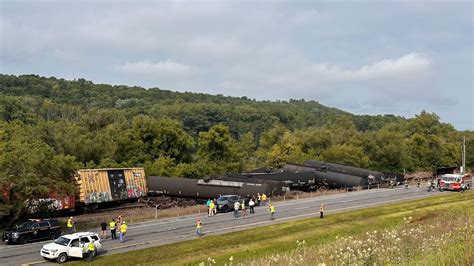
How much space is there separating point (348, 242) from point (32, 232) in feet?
88.9

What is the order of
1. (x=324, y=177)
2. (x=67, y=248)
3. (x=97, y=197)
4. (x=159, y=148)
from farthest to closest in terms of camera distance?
(x=159, y=148) → (x=324, y=177) → (x=97, y=197) → (x=67, y=248)

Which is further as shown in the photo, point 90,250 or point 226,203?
point 226,203

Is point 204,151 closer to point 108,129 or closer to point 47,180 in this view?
point 108,129

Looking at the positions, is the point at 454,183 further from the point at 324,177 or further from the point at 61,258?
the point at 61,258

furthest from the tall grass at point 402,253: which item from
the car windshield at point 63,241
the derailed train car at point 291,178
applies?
the derailed train car at point 291,178

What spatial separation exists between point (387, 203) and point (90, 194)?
34493 mm

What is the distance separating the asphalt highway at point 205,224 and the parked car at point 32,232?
574 mm

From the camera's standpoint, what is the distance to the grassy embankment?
13.3 metres

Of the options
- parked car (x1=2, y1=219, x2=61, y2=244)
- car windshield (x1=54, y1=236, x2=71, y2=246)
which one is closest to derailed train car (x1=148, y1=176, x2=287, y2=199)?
parked car (x1=2, y1=219, x2=61, y2=244)

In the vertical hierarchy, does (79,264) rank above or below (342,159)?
below

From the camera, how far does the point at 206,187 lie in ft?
197

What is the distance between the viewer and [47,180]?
40562 millimetres

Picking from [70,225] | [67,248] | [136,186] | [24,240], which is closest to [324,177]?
[136,186]

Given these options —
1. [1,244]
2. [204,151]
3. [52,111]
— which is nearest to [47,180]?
[1,244]
